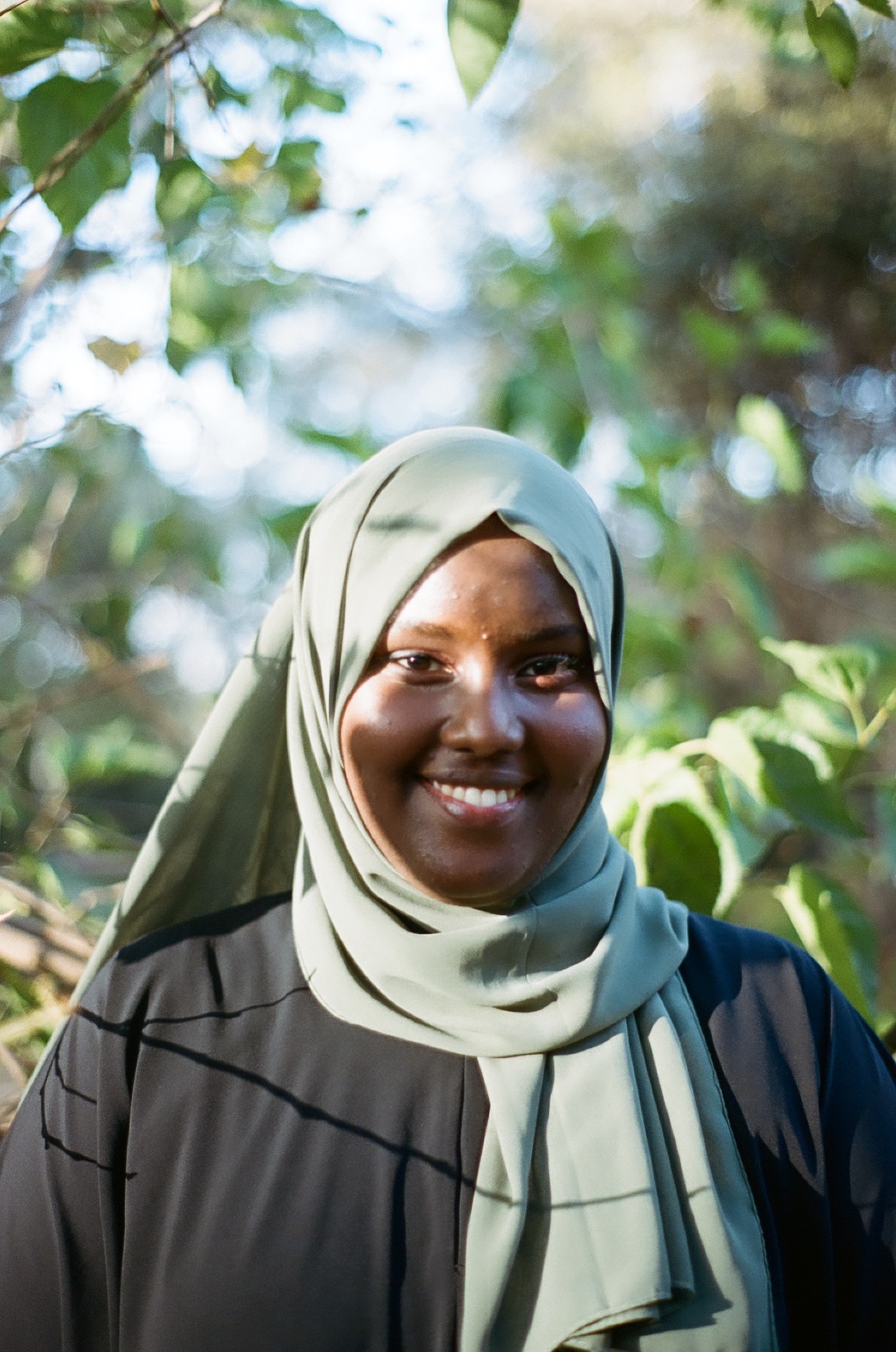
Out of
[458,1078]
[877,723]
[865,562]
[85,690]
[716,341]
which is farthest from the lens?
[716,341]

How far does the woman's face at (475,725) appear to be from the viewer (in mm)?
1148

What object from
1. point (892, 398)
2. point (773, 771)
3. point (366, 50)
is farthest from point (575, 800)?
point (892, 398)

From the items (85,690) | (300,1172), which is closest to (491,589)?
(300,1172)

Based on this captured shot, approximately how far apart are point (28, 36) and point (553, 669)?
3.26ft

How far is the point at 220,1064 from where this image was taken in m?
1.25

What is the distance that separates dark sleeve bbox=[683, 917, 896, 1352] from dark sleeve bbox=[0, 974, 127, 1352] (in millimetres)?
684

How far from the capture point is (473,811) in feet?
3.76

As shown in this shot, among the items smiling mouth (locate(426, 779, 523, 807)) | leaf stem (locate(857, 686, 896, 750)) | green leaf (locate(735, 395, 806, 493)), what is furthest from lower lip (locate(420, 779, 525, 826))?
green leaf (locate(735, 395, 806, 493))

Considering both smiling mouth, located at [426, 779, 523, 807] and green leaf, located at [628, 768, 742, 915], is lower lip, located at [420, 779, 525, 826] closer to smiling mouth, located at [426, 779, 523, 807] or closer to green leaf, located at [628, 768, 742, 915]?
smiling mouth, located at [426, 779, 523, 807]

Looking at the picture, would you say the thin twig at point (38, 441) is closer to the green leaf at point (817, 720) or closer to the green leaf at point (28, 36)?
the green leaf at point (28, 36)

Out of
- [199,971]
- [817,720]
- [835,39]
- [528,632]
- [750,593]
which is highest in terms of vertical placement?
[835,39]

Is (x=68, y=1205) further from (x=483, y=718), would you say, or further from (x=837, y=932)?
(x=837, y=932)

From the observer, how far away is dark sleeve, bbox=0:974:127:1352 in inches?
45.4

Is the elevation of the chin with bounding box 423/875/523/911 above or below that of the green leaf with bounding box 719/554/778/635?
above
